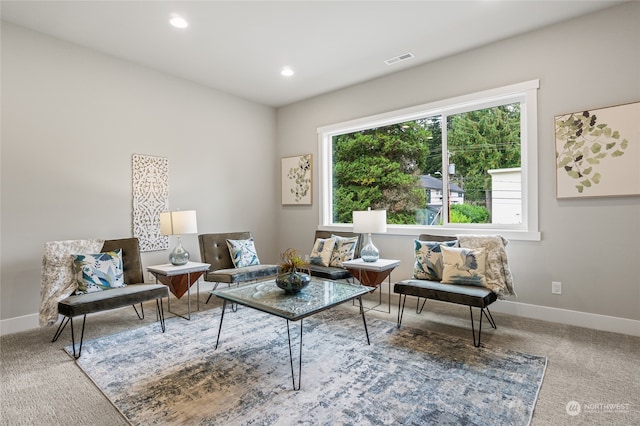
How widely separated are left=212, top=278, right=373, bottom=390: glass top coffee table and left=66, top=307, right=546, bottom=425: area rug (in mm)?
172

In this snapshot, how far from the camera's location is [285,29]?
3.32 m

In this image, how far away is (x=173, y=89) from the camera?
173 inches

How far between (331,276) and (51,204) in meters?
3.06

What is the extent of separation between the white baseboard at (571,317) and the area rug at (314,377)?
103 cm

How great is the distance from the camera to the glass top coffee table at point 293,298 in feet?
7.50

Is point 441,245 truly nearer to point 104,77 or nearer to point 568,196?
point 568,196

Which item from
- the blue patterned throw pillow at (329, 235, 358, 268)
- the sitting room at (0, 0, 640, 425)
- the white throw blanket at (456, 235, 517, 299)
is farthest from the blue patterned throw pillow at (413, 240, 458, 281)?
Answer: the blue patterned throw pillow at (329, 235, 358, 268)

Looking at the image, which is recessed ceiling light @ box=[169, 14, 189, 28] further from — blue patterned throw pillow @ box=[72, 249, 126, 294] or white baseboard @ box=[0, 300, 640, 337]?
white baseboard @ box=[0, 300, 640, 337]

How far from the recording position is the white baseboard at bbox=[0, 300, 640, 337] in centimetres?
295

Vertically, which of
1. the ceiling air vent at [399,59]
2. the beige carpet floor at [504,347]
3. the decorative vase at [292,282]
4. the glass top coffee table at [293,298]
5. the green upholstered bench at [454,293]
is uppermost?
the ceiling air vent at [399,59]

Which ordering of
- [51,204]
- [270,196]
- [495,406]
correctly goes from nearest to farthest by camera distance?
[495,406]
[51,204]
[270,196]

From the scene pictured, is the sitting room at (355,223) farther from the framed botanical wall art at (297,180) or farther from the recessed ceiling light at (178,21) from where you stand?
the framed botanical wall art at (297,180)

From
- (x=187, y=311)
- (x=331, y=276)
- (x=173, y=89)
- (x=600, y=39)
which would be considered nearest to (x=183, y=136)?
(x=173, y=89)

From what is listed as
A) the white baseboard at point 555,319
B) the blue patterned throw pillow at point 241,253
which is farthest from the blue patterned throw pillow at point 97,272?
the blue patterned throw pillow at point 241,253
